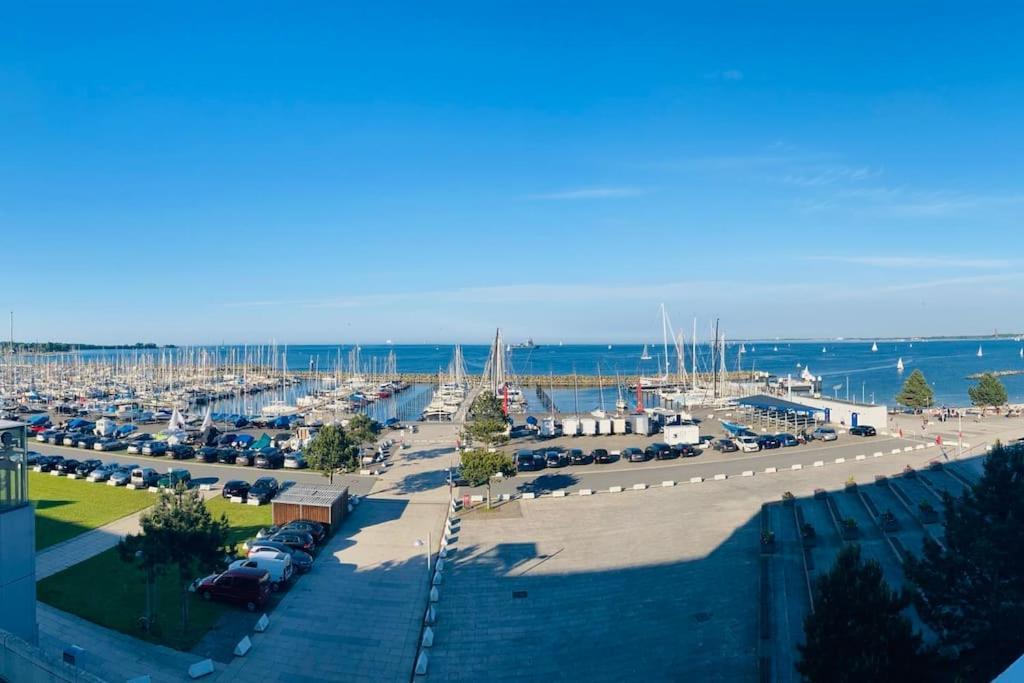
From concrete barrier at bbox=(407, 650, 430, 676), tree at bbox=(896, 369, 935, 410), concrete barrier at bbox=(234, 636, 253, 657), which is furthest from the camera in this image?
tree at bbox=(896, 369, 935, 410)

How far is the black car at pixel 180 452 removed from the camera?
39.1 metres

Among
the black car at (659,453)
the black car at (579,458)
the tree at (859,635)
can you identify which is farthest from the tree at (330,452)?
the tree at (859,635)

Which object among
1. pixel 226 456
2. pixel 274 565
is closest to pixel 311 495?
pixel 274 565

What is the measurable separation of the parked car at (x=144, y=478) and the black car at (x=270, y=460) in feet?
17.8

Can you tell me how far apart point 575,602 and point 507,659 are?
3.33 metres

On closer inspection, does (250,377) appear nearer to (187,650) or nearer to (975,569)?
(187,650)

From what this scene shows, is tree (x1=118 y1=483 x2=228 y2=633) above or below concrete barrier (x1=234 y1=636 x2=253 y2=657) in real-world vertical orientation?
above

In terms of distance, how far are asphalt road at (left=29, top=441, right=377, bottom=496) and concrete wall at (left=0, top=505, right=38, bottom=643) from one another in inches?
612

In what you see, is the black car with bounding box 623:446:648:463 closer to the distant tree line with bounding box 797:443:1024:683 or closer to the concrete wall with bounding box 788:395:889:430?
the concrete wall with bounding box 788:395:889:430

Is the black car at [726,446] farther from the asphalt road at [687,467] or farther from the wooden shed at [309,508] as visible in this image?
the wooden shed at [309,508]

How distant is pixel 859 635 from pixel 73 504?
3007 centimetres

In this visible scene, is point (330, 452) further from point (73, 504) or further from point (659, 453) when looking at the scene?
point (659, 453)

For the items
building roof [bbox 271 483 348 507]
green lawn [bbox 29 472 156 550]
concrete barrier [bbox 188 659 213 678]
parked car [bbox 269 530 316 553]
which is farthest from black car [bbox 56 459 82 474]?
concrete barrier [bbox 188 659 213 678]

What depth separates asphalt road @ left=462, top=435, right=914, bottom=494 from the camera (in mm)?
31484
